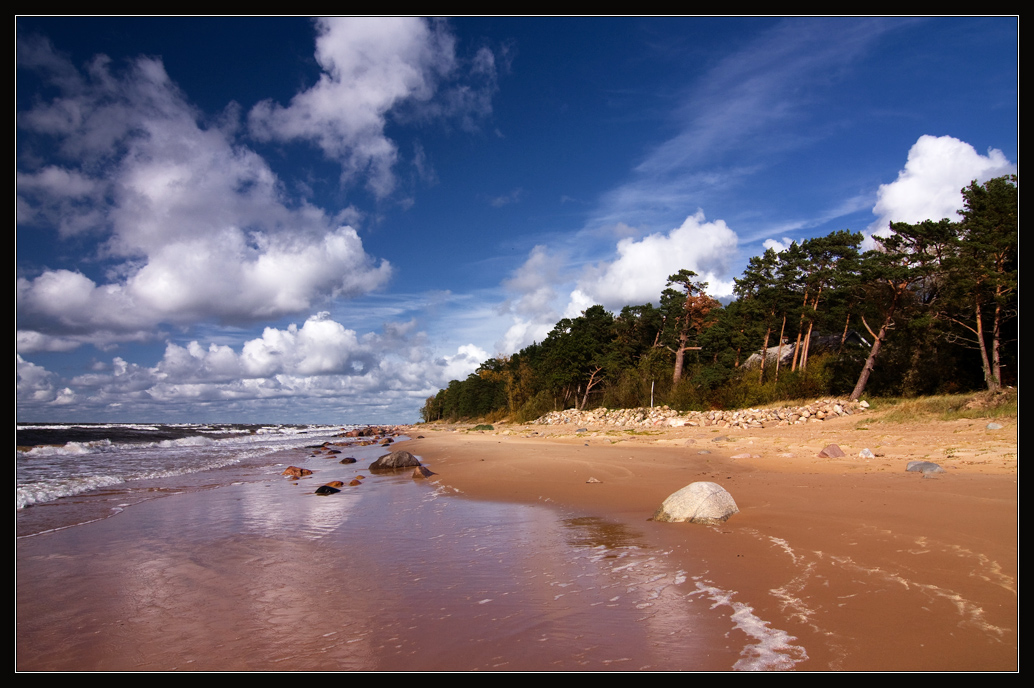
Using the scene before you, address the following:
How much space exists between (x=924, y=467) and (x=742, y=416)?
15.1 m

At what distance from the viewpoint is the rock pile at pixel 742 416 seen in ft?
71.1

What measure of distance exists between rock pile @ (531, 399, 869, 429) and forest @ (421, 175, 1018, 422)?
203cm

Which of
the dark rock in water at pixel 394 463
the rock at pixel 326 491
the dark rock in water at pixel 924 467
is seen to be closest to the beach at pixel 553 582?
the dark rock in water at pixel 924 467

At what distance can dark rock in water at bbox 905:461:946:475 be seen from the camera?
8.90 metres

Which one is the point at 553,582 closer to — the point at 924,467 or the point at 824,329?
the point at 924,467

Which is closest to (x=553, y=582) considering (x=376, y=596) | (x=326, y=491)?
(x=376, y=596)

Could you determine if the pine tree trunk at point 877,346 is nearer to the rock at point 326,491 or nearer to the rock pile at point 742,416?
the rock pile at point 742,416

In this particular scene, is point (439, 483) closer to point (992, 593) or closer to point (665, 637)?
point (665, 637)

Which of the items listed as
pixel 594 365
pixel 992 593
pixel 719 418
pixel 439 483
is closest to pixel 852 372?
pixel 719 418

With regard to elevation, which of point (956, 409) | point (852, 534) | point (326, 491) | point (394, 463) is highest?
point (956, 409)

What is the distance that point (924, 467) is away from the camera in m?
9.04

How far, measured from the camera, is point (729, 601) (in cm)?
414

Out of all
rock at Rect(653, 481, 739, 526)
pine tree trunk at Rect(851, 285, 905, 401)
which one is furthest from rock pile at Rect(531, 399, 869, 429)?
rock at Rect(653, 481, 739, 526)

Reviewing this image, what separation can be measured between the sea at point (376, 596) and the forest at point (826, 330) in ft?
73.5
